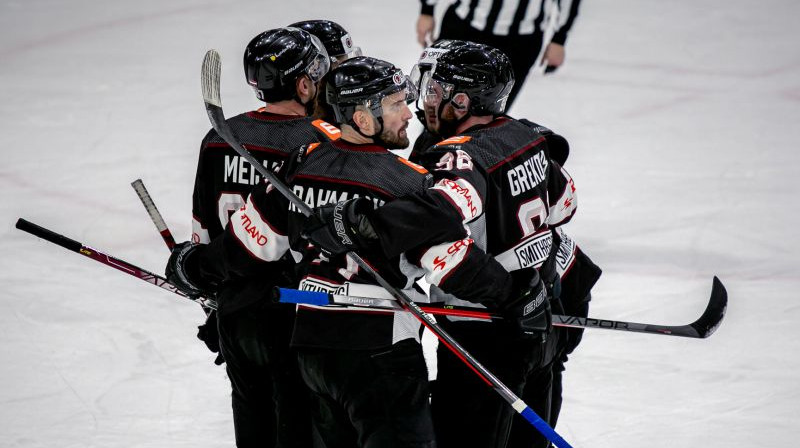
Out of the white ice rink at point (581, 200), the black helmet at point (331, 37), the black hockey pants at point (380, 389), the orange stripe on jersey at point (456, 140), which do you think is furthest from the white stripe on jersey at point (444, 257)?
the white ice rink at point (581, 200)

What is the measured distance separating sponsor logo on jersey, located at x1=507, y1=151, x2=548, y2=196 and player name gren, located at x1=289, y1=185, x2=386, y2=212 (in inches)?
15.8

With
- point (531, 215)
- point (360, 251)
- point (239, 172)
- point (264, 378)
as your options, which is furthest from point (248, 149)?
point (531, 215)

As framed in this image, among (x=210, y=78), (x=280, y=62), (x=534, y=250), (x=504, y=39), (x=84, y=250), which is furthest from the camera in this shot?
(x=504, y=39)

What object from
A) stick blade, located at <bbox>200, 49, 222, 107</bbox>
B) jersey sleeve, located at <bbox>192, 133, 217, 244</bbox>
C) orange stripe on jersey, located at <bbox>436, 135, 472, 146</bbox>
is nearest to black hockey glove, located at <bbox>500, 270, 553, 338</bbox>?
orange stripe on jersey, located at <bbox>436, 135, 472, 146</bbox>

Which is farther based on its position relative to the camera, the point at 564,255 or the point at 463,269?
the point at 564,255

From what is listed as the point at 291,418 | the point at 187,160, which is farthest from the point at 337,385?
the point at 187,160

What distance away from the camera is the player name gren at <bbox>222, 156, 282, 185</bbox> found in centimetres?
306

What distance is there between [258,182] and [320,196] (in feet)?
1.35

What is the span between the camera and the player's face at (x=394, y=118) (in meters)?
2.72

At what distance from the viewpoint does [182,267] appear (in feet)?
10.0

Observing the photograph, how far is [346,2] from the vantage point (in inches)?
331

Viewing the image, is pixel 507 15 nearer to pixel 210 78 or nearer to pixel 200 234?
pixel 210 78

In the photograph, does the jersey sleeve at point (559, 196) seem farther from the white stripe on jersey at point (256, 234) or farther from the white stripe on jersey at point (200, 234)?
the white stripe on jersey at point (200, 234)

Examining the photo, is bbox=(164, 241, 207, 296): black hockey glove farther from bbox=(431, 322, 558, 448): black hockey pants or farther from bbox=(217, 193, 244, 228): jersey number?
bbox=(431, 322, 558, 448): black hockey pants
